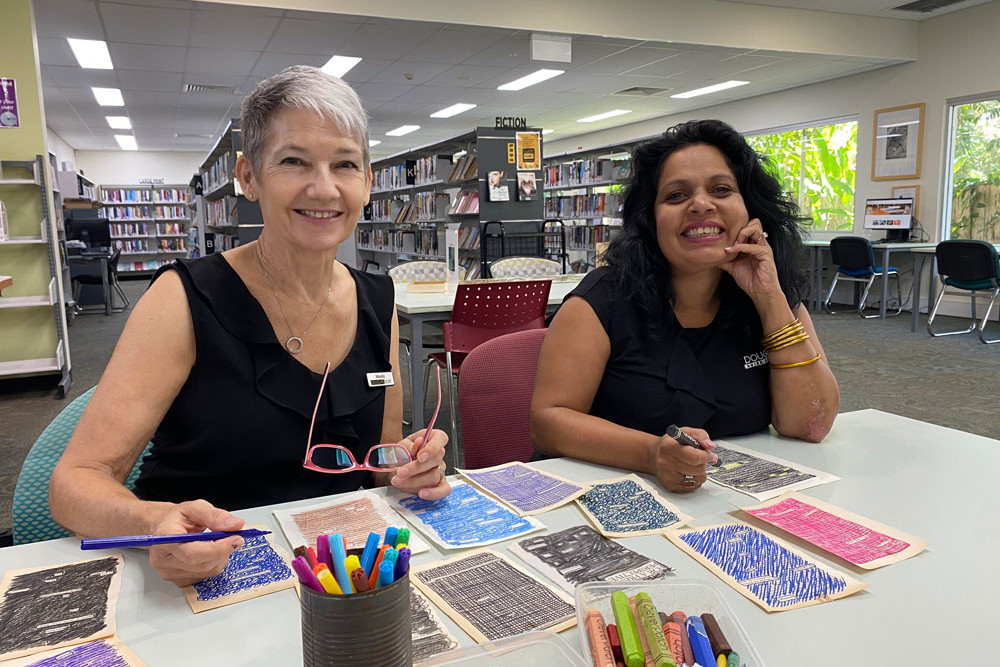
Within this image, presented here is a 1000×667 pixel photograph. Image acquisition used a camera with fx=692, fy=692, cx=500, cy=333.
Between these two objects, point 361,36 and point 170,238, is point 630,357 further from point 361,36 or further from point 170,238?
point 170,238

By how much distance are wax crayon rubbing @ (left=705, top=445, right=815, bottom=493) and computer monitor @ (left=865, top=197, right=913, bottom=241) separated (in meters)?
8.22

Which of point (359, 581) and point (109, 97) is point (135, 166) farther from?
point (359, 581)

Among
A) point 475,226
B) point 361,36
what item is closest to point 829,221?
point 475,226

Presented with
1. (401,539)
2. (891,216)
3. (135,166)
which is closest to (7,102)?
(401,539)

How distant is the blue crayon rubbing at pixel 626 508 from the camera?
1.04 metres

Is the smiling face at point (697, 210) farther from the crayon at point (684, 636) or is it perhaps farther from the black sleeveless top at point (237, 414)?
the crayon at point (684, 636)

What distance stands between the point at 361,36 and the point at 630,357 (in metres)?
6.36

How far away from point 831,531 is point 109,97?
37.4 feet

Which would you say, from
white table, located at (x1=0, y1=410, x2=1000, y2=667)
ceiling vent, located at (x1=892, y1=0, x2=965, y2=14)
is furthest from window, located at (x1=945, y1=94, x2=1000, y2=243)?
white table, located at (x1=0, y1=410, x2=1000, y2=667)

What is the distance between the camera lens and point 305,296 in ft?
4.41

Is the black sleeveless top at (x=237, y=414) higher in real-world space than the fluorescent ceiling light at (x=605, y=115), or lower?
lower

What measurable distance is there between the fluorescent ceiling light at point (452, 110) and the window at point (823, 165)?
14.9ft

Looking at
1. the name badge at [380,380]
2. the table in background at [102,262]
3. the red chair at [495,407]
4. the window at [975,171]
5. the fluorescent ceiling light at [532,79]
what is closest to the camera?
the name badge at [380,380]

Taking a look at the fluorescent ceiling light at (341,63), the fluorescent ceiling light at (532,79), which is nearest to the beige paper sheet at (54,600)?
the fluorescent ceiling light at (341,63)
